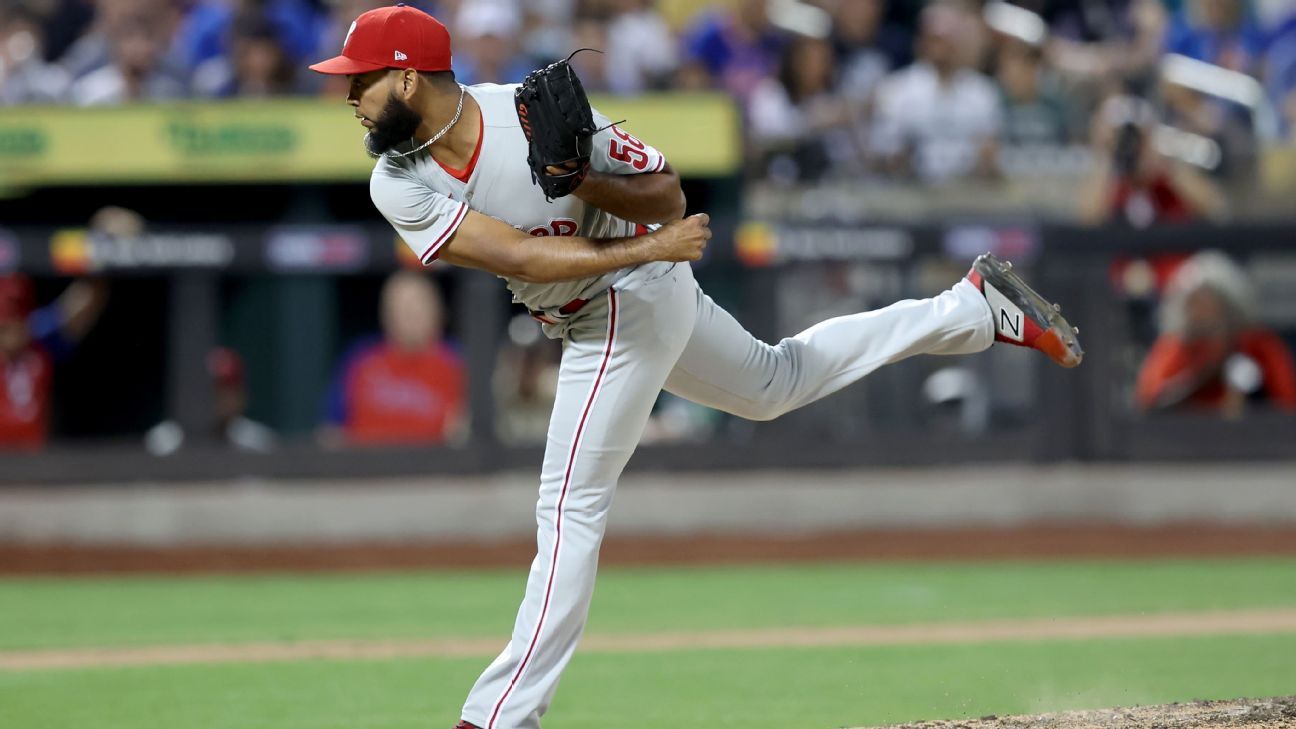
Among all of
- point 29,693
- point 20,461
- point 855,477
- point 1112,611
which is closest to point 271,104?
point 20,461

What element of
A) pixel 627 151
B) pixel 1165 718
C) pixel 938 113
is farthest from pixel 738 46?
pixel 1165 718

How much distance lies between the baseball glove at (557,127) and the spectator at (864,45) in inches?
288

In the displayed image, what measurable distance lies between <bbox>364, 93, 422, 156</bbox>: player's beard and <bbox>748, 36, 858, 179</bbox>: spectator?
6276mm

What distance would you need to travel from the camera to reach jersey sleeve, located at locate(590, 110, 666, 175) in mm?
4215

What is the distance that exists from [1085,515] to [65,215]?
6482 mm

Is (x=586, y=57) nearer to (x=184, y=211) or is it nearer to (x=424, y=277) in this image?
(x=424, y=277)

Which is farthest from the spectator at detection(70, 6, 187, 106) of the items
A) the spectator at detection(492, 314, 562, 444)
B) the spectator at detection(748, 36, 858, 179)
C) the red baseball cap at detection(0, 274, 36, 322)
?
the spectator at detection(748, 36, 858, 179)

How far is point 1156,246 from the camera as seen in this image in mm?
9703

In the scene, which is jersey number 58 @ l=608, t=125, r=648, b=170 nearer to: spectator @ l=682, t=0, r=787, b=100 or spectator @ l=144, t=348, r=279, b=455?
spectator @ l=144, t=348, r=279, b=455

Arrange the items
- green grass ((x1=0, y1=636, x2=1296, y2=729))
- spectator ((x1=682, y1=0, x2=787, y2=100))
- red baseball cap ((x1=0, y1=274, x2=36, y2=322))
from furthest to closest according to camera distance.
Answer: spectator ((x1=682, y1=0, x2=787, y2=100)), red baseball cap ((x1=0, y1=274, x2=36, y2=322)), green grass ((x1=0, y1=636, x2=1296, y2=729))

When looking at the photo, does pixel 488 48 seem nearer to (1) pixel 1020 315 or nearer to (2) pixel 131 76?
(2) pixel 131 76

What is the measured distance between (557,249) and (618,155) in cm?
38

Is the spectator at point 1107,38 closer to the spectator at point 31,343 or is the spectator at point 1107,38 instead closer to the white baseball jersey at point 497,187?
the spectator at point 31,343

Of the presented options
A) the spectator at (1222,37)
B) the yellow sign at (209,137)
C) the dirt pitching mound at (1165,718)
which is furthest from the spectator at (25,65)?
the spectator at (1222,37)
